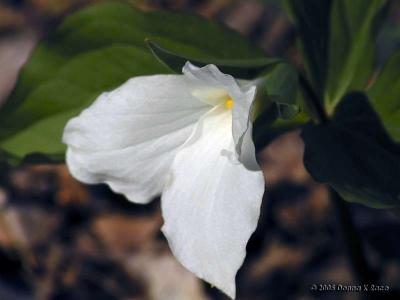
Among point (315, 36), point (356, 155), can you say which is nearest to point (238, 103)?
point (356, 155)

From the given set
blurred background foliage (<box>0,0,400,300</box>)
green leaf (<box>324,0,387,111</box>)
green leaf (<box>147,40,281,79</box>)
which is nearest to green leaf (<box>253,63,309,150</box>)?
green leaf (<box>147,40,281,79</box>)

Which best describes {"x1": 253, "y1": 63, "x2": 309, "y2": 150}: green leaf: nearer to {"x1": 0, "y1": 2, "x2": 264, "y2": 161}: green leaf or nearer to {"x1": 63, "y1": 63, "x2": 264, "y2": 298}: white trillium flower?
{"x1": 63, "y1": 63, "x2": 264, "y2": 298}: white trillium flower

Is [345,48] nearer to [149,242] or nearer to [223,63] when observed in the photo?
[223,63]

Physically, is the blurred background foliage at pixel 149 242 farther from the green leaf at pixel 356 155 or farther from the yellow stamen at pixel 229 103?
the yellow stamen at pixel 229 103

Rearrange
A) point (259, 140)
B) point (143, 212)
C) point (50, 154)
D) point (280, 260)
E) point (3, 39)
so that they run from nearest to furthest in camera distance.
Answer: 1. point (259, 140)
2. point (50, 154)
3. point (280, 260)
4. point (143, 212)
5. point (3, 39)

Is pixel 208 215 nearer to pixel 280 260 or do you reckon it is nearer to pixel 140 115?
pixel 140 115

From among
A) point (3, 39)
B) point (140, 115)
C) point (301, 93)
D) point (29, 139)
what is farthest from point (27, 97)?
point (3, 39)
